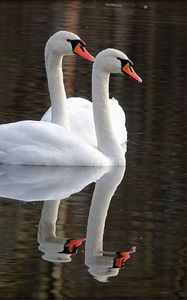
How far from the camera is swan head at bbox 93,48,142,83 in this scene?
12281 mm

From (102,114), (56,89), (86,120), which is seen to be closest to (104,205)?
(102,114)

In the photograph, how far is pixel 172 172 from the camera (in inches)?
458

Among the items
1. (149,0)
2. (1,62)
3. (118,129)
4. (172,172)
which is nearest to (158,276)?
(172,172)

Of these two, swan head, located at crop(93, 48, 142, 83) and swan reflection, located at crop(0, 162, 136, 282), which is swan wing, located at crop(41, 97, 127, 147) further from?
swan reflection, located at crop(0, 162, 136, 282)

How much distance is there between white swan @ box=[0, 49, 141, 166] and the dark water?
16cm

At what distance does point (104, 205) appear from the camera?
400 inches

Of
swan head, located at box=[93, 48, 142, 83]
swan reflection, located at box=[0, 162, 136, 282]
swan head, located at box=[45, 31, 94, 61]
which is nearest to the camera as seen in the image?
swan reflection, located at box=[0, 162, 136, 282]

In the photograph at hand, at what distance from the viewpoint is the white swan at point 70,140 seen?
11703 mm

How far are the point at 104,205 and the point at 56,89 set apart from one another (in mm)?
2939

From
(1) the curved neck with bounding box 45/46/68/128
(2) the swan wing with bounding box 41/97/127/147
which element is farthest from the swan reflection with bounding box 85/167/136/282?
(2) the swan wing with bounding box 41/97/127/147

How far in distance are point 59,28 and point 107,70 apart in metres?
12.8

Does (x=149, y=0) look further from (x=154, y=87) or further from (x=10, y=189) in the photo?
A: (x=10, y=189)

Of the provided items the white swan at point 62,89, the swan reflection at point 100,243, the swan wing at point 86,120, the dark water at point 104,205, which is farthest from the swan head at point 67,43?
the swan reflection at point 100,243

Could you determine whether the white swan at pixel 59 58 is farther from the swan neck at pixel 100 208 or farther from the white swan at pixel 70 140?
the swan neck at pixel 100 208
